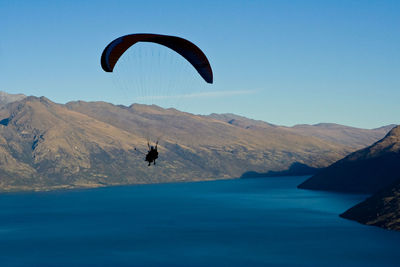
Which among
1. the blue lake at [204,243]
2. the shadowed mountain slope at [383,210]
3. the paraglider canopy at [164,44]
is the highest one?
the paraglider canopy at [164,44]

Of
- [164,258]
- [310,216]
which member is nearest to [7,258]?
[164,258]

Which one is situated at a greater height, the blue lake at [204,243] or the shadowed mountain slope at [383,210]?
the shadowed mountain slope at [383,210]

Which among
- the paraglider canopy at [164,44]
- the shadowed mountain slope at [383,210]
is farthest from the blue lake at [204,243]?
the paraglider canopy at [164,44]

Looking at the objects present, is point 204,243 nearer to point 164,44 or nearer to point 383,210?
point 383,210

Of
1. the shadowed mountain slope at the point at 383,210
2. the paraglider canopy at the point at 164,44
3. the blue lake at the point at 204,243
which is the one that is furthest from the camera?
the shadowed mountain slope at the point at 383,210

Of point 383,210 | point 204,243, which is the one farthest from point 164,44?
point 383,210

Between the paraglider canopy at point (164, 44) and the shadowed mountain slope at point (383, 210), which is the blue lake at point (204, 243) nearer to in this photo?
the shadowed mountain slope at point (383, 210)

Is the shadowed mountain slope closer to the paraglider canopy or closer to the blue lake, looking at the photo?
the blue lake
